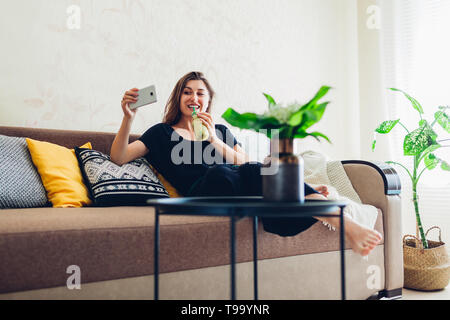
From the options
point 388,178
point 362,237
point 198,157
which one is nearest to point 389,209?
point 388,178

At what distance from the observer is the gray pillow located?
142 centimetres

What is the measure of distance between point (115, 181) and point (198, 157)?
1.36 feet

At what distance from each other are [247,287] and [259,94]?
1.58 meters

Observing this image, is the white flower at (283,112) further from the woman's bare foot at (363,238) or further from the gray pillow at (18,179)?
the gray pillow at (18,179)

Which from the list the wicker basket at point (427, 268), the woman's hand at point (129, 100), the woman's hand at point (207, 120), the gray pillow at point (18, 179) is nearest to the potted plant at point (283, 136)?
the woman's hand at point (207, 120)

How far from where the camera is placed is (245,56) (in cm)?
263

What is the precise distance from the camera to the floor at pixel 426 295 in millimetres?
1876

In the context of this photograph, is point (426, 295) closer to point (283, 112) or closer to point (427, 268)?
point (427, 268)

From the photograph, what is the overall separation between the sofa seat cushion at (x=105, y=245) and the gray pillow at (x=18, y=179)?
231 millimetres

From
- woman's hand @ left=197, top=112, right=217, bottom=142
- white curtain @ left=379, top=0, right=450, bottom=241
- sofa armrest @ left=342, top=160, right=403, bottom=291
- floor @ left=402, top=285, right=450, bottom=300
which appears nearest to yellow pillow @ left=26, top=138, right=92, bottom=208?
woman's hand @ left=197, top=112, right=217, bottom=142

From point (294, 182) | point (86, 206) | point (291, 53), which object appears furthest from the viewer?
point (291, 53)

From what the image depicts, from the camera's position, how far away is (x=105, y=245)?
112 centimetres
